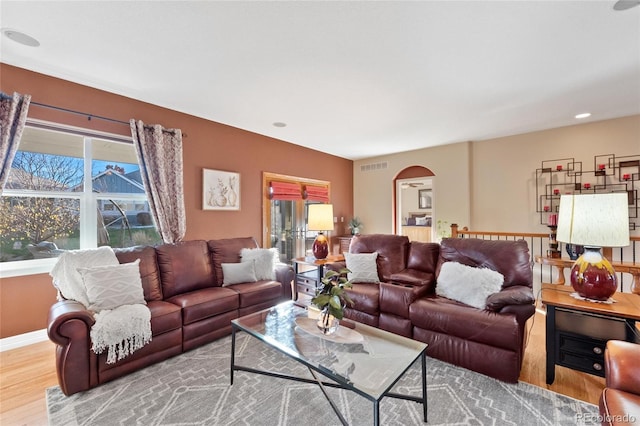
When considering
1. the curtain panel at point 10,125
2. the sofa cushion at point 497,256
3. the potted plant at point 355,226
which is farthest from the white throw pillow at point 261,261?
the potted plant at point 355,226

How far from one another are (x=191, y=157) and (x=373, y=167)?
4059 mm

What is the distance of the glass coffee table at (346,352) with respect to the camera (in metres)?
1.40

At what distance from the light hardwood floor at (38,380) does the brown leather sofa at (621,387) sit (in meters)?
0.85

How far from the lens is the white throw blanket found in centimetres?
201

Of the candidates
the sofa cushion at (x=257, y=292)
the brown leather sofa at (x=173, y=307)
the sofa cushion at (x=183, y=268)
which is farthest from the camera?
the sofa cushion at (x=257, y=292)

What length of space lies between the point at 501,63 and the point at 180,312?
3.70 m

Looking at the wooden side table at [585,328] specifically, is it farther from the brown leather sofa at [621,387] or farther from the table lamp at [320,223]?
the table lamp at [320,223]

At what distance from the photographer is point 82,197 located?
3033 millimetres

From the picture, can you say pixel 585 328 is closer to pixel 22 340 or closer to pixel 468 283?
pixel 468 283

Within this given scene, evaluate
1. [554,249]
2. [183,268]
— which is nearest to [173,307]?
[183,268]

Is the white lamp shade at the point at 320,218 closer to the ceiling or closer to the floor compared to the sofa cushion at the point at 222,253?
closer to the ceiling

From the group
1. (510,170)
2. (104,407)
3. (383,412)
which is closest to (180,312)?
(104,407)

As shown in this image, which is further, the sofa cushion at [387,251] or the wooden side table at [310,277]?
the wooden side table at [310,277]

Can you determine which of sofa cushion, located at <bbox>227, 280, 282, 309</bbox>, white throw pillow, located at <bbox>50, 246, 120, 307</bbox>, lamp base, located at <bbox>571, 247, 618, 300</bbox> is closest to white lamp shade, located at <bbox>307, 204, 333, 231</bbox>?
sofa cushion, located at <bbox>227, 280, 282, 309</bbox>
